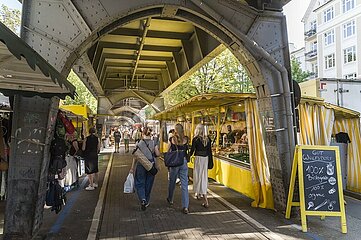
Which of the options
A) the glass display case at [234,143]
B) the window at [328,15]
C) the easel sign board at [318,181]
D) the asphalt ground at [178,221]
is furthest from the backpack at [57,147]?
the window at [328,15]

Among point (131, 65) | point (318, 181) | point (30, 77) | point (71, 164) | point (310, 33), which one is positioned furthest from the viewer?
point (310, 33)

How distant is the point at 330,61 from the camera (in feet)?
125

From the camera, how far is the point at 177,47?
12992 mm

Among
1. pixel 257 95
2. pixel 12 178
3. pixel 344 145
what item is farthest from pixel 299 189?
pixel 12 178

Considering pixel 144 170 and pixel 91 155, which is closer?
pixel 144 170

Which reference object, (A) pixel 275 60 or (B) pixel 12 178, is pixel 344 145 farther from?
(B) pixel 12 178

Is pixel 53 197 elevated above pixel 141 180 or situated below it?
below

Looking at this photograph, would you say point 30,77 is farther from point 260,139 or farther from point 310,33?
point 310,33

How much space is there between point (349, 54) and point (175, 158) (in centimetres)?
3429

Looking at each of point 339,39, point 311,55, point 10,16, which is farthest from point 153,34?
point 311,55

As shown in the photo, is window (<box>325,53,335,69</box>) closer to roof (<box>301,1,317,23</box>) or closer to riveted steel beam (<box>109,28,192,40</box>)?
Answer: roof (<box>301,1,317,23</box>)

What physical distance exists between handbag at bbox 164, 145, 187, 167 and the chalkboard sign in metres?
2.36

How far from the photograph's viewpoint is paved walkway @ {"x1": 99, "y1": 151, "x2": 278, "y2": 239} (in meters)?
5.18

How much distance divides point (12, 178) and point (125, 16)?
3.35 m
